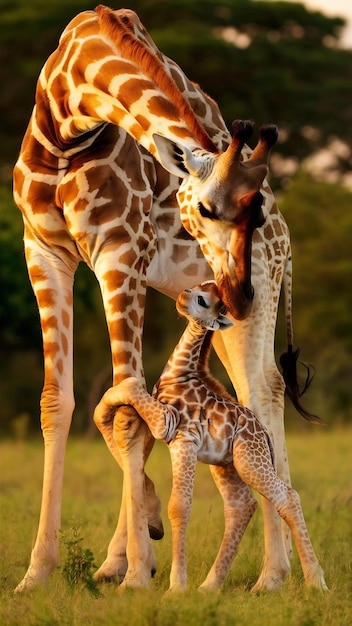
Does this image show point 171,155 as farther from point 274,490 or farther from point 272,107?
point 272,107

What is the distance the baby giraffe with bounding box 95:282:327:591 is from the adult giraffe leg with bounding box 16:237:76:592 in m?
0.59

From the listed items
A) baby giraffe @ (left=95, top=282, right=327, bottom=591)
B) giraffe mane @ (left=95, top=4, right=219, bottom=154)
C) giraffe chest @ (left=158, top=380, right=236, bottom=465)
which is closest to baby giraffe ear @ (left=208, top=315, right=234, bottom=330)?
baby giraffe @ (left=95, top=282, right=327, bottom=591)

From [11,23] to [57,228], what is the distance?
55.3 ft

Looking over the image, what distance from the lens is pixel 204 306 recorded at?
544 cm

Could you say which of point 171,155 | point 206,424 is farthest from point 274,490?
point 171,155

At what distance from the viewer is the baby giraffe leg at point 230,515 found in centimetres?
545

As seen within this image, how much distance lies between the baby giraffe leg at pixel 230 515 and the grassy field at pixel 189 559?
0.40 ft

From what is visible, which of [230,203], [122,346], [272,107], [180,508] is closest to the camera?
[180,508]

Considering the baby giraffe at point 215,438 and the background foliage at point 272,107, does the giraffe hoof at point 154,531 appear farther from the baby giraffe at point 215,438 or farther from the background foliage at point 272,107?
the background foliage at point 272,107

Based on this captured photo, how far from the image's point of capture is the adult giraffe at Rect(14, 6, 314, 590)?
538cm

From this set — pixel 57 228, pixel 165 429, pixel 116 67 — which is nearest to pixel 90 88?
pixel 116 67

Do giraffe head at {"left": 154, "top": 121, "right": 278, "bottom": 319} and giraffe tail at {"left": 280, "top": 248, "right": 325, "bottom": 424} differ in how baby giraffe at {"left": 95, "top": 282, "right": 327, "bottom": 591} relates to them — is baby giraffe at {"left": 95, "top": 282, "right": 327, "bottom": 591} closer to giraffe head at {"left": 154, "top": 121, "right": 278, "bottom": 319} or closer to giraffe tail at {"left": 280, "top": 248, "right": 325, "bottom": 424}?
giraffe head at {"left": 154, "top": 121, "right": 278, "bottom": 319}

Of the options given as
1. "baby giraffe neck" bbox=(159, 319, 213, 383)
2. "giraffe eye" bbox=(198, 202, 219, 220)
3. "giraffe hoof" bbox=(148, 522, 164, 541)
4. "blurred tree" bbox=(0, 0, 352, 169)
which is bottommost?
"giraffe hoof" bbox=(148, 522, 164, 541)

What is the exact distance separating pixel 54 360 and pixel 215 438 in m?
1.16
